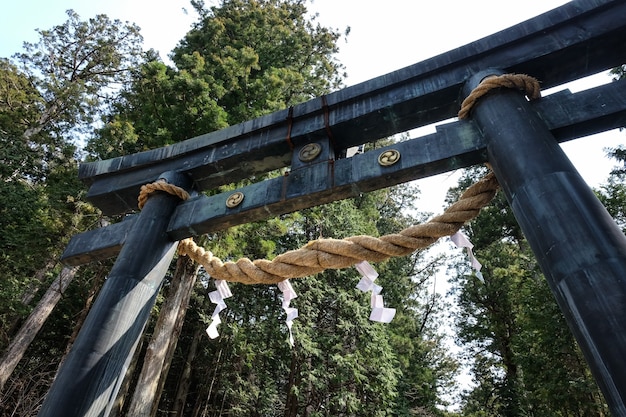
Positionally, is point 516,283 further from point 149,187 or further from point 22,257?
point 22,257

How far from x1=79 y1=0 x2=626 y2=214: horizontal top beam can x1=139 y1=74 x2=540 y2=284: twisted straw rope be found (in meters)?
0.28

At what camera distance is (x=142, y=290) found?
2129mm

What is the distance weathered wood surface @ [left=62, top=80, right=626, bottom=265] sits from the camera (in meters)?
1.73

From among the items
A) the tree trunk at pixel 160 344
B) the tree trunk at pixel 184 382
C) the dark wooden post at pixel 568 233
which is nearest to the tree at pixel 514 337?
the tree trunk at pixel 160 344

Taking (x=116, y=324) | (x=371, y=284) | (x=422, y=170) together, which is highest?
(x=422, y=170)

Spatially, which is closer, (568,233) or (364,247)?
(568,233)

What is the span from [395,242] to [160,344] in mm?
5252

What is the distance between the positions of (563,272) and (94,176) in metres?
3.29

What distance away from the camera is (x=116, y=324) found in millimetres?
1951

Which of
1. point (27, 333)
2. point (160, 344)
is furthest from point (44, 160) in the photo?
point (160, 344)

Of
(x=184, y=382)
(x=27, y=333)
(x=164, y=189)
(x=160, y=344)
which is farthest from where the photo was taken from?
(x=184, y=382)

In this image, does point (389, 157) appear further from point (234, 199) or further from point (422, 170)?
point (234, 199)

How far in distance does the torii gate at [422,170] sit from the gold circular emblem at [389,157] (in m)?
0.01

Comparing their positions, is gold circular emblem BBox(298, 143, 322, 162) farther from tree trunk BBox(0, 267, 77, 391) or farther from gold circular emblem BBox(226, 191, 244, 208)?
tree trunk BBox(0, 267, 77, 391)
